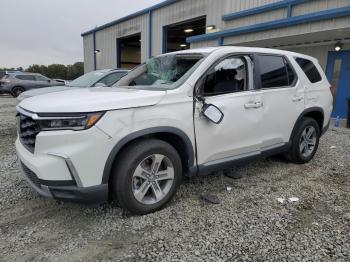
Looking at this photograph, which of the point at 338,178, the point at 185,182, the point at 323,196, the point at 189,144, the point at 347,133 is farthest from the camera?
the point at 347,133

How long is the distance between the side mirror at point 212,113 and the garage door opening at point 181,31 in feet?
43.5

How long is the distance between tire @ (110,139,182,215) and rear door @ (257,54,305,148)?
155cm

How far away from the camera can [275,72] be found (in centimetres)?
420

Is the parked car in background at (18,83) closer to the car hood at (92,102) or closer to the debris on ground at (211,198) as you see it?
the car hood at (92,102)

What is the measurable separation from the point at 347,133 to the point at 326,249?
6.26m

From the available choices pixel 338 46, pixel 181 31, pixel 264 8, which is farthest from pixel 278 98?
pixel 181 31

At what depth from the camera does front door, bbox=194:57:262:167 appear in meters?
3.32

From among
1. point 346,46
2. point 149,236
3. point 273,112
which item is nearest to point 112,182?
point 149,236

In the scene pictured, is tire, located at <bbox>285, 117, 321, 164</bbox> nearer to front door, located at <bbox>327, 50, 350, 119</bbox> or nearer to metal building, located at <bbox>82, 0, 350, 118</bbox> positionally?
metal building, located at <bbox>82, 0, 350, 118</bbox>

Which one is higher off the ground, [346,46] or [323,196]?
[346,46]

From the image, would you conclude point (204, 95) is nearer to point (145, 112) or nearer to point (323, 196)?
point (145, 112)

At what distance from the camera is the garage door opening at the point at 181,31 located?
17344 millimetres

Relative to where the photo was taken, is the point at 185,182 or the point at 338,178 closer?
the point at 185,182

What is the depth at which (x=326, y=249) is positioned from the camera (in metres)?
2.59
